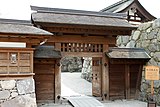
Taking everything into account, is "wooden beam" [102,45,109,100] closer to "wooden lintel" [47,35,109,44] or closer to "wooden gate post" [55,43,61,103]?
"wooden lintel" [47,35,109,44]

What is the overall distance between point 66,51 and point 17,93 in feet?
10.9

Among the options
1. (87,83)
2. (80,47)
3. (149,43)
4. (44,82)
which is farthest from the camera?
(87,83)

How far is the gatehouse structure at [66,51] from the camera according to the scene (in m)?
6.79

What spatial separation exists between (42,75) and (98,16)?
3.83 meters

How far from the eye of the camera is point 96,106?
8.53 m

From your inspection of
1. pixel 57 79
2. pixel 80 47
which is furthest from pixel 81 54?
pixel 57 79

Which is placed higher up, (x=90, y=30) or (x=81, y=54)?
(x=90, y=30)

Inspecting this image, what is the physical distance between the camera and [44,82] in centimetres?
912

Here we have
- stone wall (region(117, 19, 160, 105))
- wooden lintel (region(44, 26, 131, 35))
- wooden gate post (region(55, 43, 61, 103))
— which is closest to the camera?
wooden lintel (region(44, 26, 131, 35))

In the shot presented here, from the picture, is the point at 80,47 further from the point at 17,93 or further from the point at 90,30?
the point at 17,93

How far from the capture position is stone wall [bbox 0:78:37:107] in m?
6.51

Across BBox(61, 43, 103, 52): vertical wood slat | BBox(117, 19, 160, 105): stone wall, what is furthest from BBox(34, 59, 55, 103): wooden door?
BBox(117, 19, 160, 105): stone wall

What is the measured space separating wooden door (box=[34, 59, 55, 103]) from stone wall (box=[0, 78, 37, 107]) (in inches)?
83.7

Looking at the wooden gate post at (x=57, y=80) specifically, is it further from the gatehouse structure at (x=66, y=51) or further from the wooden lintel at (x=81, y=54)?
the wooden lintel at (x=81, y=54)
